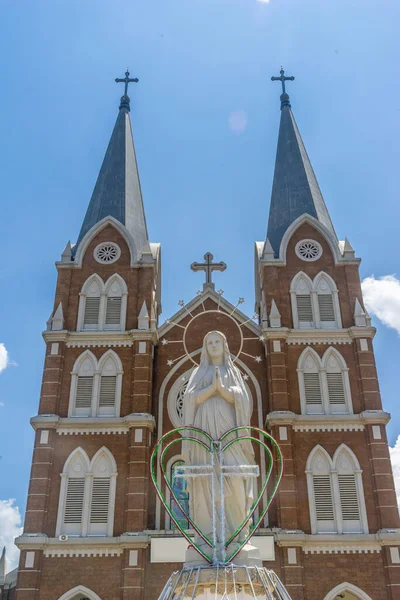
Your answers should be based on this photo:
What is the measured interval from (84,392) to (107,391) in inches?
31.0

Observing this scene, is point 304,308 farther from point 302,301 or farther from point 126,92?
point 126,92

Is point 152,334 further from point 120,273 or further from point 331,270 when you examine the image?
point 331,270

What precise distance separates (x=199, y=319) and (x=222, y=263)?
2.71 m

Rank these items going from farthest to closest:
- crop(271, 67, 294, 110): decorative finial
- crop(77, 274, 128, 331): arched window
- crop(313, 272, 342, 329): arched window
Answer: crop(271, 67, 294, 110): decorative finial, crop(77, 274, 128, 331): arched window, crop(313, 272, 342, 329): arched window

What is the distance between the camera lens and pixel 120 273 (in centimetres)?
2448

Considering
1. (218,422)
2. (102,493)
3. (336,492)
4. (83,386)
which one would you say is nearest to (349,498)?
(336,492)

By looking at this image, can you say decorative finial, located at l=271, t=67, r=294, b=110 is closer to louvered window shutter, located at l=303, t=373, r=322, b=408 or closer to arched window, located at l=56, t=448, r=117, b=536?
louvered window shutter, located at l=303, t=373, r=322, b=408

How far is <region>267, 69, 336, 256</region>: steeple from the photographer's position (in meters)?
A: 26.2

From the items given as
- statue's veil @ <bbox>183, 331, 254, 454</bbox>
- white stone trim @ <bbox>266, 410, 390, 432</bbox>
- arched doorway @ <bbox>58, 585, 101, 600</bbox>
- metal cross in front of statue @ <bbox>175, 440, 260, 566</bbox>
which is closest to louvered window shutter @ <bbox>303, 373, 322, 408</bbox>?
white stone trim @ <bbox>266, 410, 390, 432</bbox>

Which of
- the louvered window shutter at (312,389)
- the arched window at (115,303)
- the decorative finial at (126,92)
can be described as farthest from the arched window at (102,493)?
the decorative finial at (126,92)

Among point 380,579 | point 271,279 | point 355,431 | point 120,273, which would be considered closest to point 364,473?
point 355,431

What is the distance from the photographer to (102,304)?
23.8 meters

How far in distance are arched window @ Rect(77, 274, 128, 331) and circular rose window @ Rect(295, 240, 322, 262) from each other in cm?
685

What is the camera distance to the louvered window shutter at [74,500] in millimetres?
19688
